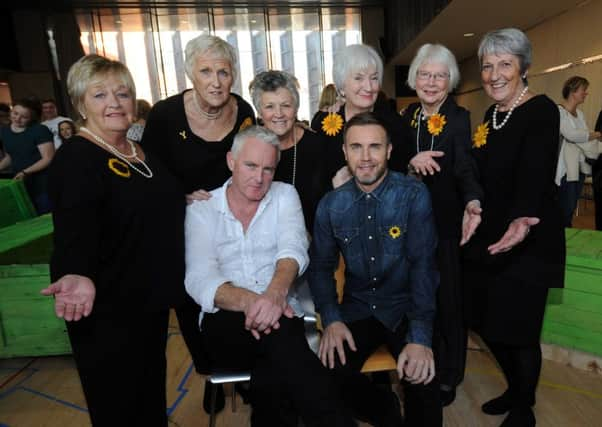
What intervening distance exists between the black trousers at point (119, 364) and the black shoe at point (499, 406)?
1630 millimetres

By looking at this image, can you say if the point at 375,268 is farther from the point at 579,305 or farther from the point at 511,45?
the point at 579,305

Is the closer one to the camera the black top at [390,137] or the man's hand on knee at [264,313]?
the man's hand on knee at [264,313]

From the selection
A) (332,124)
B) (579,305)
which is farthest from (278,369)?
(579,305)

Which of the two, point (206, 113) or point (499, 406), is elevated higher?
point (206, 113)

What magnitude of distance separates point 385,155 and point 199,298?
0.96 m

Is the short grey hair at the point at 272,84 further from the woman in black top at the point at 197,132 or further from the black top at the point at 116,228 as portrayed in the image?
the black top at the point at 116,228

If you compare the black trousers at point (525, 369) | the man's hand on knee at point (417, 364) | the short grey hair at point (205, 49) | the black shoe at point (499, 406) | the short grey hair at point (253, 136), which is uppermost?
the short grey hair at point (205, 49)

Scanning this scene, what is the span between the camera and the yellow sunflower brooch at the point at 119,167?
51.5 inches

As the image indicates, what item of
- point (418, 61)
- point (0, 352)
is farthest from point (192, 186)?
point (0, 352)

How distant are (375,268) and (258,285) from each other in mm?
510

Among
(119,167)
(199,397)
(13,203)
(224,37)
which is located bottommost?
(199,397)

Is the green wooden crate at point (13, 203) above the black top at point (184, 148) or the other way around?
→ the other way around

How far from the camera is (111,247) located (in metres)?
1.32

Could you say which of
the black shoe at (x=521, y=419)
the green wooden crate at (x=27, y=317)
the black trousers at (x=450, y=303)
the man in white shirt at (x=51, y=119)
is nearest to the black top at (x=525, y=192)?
the black trousers at (x=450, y=303)
